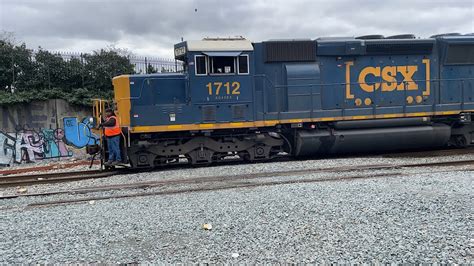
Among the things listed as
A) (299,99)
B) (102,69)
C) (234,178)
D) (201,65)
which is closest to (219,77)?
(201,65)

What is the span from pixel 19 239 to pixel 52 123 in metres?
13.0

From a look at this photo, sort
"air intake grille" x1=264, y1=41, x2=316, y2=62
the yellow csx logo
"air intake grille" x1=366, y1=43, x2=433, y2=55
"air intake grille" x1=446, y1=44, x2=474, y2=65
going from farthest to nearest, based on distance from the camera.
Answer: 1. "air intake grille" x1=446, y1=44, x2=474, y2=65
2. the yellow csx logo
3. "air intake grille" x1=366, y1=43, x2=433, y2=55
4. "air intake grille" x1=264, y1=41, x2=316, y2=62

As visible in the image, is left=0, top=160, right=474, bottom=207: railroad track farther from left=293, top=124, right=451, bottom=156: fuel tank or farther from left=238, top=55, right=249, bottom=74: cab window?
left=238, top=55, right=249, bottom=74: cab window

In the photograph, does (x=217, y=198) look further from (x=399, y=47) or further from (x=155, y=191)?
(x=399, y=47)

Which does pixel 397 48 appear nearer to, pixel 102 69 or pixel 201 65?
pixel 201 65

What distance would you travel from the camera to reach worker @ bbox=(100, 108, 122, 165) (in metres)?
10.3

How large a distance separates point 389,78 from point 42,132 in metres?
14.1

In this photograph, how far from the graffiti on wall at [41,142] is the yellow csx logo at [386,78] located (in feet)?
34.0

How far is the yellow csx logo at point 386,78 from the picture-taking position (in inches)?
473

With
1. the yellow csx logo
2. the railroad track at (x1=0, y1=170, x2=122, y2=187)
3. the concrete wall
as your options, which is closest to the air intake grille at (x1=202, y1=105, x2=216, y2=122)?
the railroad track at (x1=0, y1=170, x2=122, y2=187)

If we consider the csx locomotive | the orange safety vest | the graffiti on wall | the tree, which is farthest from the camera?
the tree

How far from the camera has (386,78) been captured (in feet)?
39.8

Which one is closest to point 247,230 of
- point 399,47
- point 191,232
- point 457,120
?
point 191,232

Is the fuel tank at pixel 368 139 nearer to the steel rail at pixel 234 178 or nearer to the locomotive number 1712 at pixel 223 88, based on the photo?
the steel rail at pixel 234 178
